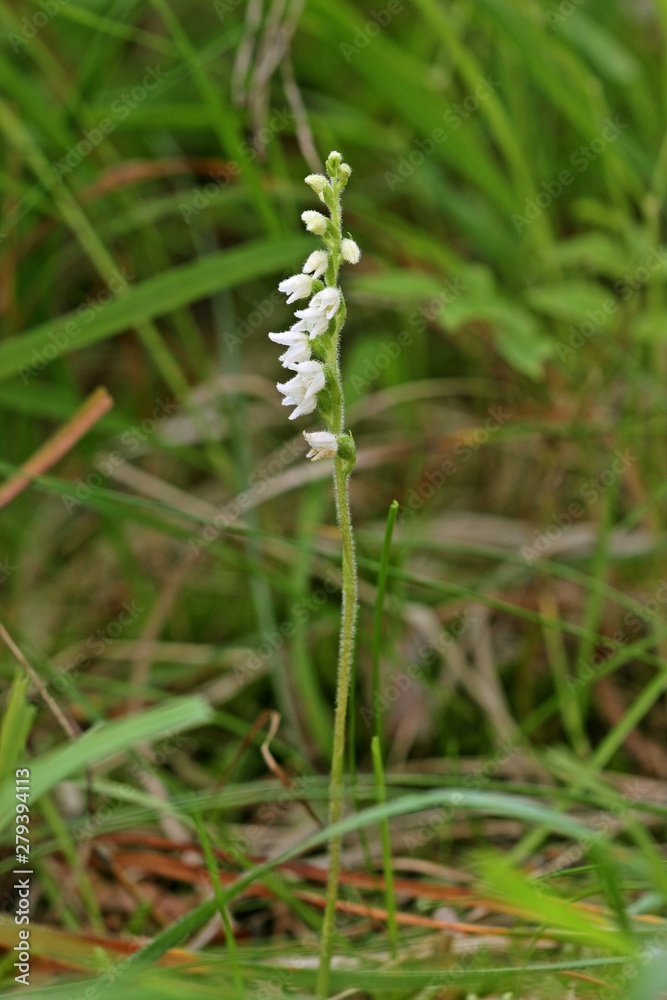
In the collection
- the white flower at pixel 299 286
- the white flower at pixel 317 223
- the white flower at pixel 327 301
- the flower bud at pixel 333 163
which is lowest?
the white flower at pixel 327 301

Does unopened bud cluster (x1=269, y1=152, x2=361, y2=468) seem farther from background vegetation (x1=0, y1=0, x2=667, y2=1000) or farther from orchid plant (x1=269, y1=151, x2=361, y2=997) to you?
background vegetation (x1=0, y1=0, x2=667, y2=1000)
